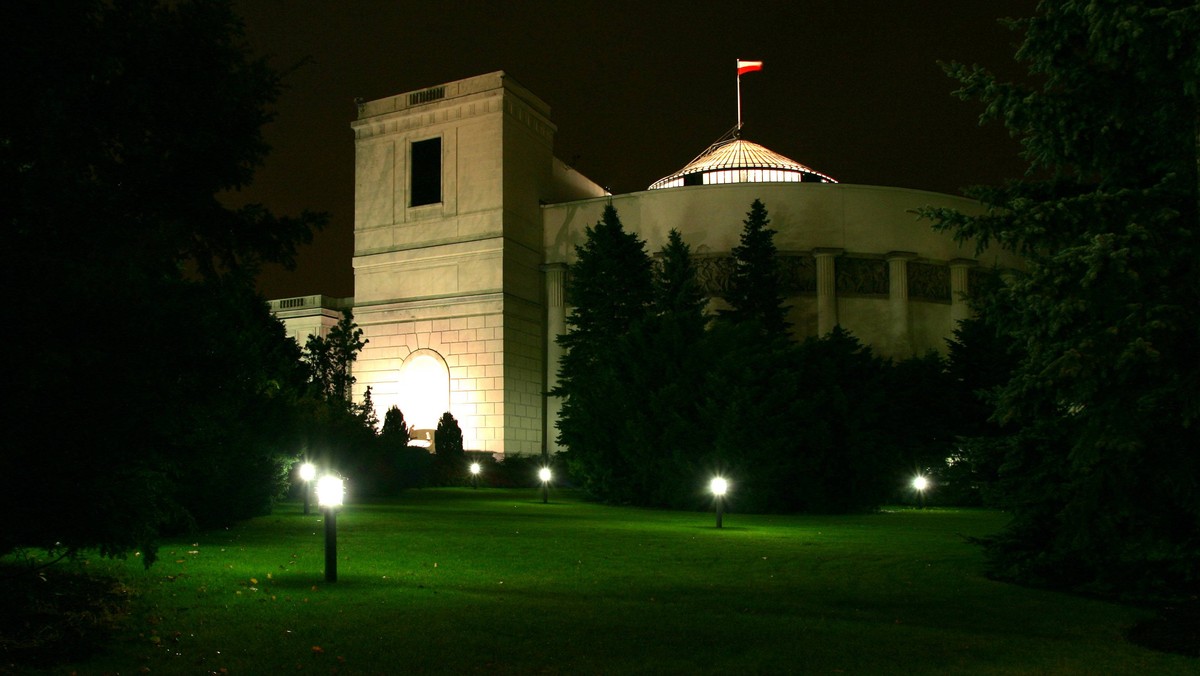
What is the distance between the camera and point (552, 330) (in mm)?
58594

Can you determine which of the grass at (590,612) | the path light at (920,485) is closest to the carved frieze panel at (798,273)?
the path light at (920,485)

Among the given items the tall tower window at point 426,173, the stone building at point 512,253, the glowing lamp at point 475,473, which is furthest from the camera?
the tall tower window at point 426,173

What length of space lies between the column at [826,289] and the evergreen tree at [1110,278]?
43.7 m

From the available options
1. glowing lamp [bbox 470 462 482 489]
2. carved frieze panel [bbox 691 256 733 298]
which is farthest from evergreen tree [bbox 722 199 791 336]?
glowing lamp [bbox 470 462 482 489]

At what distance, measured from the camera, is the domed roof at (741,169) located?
217ft

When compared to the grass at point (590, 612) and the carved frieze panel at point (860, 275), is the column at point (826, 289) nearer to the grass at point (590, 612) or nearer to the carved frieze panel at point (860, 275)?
the carved frieze panel at point (860, 275)

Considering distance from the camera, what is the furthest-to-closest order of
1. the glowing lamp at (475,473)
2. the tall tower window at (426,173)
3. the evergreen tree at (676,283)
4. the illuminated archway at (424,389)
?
the tall tower window at (426,173) < the illuminated archway at (424,389) < the evergreen tree at (676,283) < the glowing lamp at (475,473)

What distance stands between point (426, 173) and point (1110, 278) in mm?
52720

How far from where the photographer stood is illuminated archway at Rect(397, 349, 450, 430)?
57500 millimetres

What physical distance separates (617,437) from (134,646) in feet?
78.3

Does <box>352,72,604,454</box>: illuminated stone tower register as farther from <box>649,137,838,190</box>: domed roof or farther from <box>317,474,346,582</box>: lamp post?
<box>317,474,346,582</box>: lamp post

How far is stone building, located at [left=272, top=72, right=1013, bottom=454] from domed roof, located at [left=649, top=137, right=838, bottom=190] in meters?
8.89

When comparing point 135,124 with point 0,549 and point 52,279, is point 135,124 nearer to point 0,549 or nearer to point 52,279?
point 52,279

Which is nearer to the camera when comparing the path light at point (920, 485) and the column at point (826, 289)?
the path light at point (920, 485)
